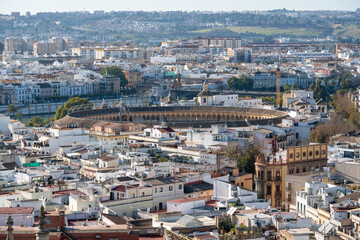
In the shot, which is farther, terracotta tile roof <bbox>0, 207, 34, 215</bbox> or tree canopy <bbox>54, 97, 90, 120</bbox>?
tree canopy <bbox>54, 97, 90, 120</bbox>

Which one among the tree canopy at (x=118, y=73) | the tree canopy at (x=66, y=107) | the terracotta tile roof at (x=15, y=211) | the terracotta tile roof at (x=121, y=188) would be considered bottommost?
the tree canopy at (x=118, y=73)

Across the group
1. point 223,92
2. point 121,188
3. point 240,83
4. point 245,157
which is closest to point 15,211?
point 121,188

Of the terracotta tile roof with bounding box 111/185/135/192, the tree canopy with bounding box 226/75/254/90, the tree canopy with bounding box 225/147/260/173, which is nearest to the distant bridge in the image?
the tree canopy with bounding box 226/75/254/90

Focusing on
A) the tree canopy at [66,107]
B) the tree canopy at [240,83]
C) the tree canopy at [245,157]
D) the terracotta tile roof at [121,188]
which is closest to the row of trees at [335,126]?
the tree canopy at [245,157]

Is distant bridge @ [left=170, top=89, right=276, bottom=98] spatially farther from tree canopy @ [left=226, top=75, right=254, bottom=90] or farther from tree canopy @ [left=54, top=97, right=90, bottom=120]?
tree canopy @ [left=54, top=97, right=90, bottom=120]

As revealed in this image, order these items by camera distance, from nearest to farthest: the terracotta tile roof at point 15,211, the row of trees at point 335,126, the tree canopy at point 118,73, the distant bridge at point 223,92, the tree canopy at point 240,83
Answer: the terracotta tile roof at point 15,211
the row of trees at point 335,126
the distant bridge at point 223,92
the tree canopy at point 240,83
the tree canopy at point 118,73

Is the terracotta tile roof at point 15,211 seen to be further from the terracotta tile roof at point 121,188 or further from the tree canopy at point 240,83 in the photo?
the tree canopy at point 240,83

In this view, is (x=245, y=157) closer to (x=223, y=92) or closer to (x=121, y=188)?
(x=121, y=188)

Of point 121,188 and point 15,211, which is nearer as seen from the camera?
point 15,211

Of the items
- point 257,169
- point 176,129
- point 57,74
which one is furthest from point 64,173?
point 57,74

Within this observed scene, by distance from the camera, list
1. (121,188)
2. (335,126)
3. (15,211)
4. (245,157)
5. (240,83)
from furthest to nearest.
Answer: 1. (240,83)
2. (335,126)
3. (245,157)
4. (121,188)
5. (15,211)
